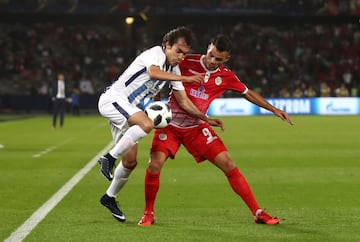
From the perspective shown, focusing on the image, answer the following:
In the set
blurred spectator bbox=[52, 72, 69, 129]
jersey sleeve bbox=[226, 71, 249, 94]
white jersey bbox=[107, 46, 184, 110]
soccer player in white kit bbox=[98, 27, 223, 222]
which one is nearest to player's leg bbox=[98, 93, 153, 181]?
soccer player in white kit bbox=[98, 27, 223, 222]

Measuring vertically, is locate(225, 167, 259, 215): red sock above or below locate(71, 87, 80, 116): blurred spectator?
above

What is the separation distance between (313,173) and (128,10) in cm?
3702

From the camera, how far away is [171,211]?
8953 millimetres

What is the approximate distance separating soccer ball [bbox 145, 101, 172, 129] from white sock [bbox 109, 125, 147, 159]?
0.18 meters

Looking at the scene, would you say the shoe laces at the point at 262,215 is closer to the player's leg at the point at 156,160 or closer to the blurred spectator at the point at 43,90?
the player's leg at the point at 156,160

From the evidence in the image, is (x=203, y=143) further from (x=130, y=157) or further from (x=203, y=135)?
(x=130, y=157)

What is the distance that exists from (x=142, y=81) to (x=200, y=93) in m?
0.82

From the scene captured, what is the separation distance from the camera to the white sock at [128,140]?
7.70m

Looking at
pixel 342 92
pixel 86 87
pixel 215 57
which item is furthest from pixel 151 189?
pixel 86 87

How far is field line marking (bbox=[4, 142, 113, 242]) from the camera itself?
733 cm

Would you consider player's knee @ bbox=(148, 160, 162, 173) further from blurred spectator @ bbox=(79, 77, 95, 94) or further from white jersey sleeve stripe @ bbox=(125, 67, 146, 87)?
blurred spectator @ bbox=(79, 77, 95, 94)

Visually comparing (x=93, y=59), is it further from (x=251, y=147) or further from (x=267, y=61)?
(x=251, y=147)

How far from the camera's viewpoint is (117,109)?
795 cm

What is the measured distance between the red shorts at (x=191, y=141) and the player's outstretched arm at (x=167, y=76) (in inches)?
35.1
